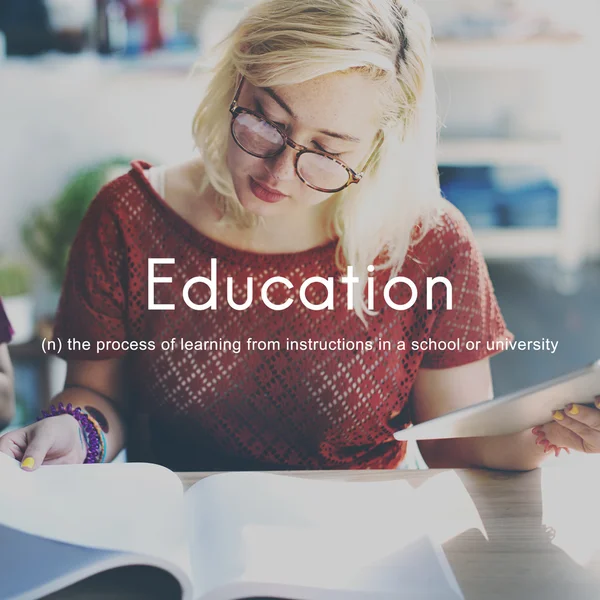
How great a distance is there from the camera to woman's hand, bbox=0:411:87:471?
0.61 metres

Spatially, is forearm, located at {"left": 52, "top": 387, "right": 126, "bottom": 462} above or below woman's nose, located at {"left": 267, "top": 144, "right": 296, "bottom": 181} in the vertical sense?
below

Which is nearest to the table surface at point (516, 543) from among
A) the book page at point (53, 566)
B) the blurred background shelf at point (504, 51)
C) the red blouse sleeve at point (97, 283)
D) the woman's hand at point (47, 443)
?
the book page at point (53, 566)

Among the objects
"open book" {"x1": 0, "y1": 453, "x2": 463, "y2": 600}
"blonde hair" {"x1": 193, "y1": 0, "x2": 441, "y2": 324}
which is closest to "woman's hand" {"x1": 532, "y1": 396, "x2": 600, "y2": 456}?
"open book" {"x1": 0, "y1": 453, "x2": 463, "y2": 600}

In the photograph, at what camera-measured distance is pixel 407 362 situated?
0.84m

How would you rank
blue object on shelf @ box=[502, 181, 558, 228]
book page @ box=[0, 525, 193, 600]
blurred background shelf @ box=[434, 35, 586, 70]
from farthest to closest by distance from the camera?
blue object on shelf @ box=[502, 181, 558, 228] < blurred background shelf @ box=[434, 35, 586, 70] < book page @ box=[0, 525, 193, 600]

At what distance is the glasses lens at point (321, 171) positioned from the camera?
723mm

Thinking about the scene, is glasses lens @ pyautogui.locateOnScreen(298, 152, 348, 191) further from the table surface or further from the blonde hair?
the table surface

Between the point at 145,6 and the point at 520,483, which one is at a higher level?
the point at 145,6

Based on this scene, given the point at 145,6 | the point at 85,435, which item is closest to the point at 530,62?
Result: the point at 145,6

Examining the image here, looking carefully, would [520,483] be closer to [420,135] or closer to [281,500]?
[281,500]

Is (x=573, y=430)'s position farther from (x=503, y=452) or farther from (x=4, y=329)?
(x=4, y=329)

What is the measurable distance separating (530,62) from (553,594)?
194 centimetres

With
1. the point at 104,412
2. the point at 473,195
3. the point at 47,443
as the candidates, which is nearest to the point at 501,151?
the point at 473,195

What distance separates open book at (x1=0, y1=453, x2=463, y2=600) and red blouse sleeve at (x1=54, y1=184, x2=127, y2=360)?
247 mm
